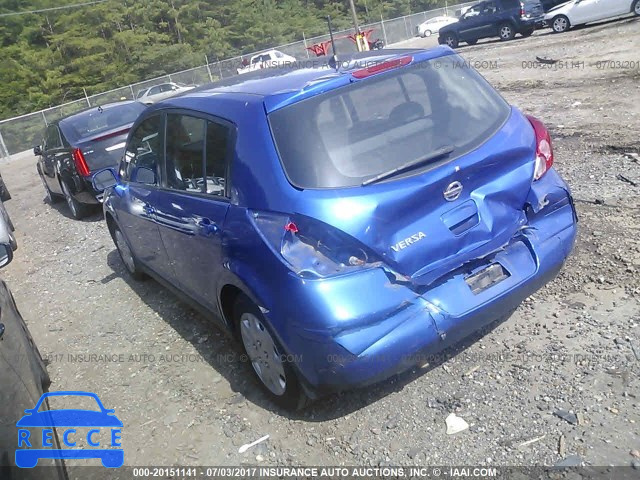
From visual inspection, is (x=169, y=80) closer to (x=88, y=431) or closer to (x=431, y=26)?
(x=431, y=26)

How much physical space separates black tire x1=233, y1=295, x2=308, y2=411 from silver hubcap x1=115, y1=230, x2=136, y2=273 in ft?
8.66

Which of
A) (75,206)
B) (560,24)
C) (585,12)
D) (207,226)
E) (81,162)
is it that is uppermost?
(207,226)

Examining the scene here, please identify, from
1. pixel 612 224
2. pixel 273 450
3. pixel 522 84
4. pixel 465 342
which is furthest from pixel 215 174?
pixel 522 84

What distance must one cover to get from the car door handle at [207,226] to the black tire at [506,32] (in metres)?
23.9

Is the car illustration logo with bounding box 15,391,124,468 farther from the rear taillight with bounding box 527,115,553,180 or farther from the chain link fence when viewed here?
the chain link fence

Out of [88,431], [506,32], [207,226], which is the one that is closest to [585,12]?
[506,32]

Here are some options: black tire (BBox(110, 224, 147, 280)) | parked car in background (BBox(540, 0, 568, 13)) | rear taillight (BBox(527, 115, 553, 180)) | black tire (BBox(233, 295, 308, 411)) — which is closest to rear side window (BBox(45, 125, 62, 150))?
black tire (BBox(110, 224, 147, 280))

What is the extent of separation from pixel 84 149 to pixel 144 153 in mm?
4505

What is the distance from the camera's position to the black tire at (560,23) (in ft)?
72.8

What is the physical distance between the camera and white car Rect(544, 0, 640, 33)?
20.4 meters

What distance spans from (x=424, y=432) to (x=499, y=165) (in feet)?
4.96

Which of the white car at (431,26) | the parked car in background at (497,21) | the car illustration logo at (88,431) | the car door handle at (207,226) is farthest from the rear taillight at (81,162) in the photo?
the white car at (431,26)

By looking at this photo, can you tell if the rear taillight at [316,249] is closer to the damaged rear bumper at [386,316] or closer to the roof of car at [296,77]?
the damaged rear bumper at [386,316]

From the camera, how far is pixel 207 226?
3.83 metres
